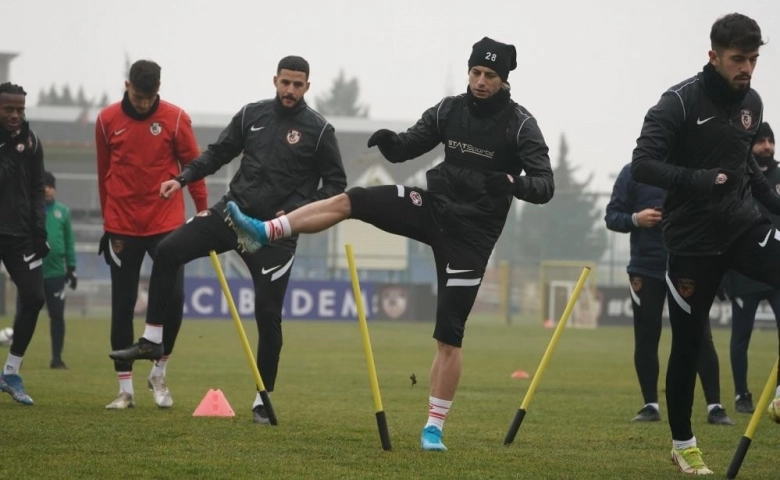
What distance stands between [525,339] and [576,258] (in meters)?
14.5

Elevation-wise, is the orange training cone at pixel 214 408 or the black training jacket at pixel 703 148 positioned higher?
the black training jacket at pixel 703 148

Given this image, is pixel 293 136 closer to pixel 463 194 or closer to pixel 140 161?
pixel 140 161

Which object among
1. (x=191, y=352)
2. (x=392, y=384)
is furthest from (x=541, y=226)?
(x=392, y=384)

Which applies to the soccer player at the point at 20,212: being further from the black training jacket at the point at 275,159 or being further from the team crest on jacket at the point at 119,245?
the black training jacket at the point at 275,159

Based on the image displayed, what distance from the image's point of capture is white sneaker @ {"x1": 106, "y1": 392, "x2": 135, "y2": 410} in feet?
32.1

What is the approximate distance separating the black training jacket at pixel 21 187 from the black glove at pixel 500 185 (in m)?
4.38

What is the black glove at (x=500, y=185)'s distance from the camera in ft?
23.4

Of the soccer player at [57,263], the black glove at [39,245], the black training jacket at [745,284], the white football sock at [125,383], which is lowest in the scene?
the soccer player at [57,263]

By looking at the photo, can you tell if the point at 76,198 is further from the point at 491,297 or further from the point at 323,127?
the point at 323,127

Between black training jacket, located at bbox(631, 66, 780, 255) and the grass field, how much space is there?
4.36ft

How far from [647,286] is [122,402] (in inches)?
170

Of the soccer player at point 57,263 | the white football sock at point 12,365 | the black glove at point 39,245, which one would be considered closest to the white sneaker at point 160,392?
the white football sock at point 12,365

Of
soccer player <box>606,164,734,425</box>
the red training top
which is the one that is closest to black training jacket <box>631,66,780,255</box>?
soccer player <box>606,164,734,425</box>

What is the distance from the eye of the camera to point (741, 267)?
685 cm
